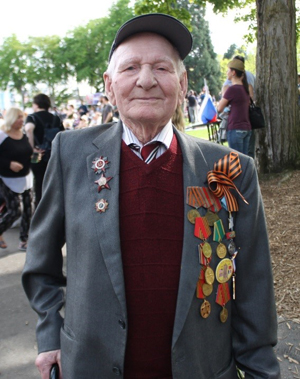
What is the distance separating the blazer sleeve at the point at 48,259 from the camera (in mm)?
1663

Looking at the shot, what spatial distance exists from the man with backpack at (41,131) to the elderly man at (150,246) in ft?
16.8

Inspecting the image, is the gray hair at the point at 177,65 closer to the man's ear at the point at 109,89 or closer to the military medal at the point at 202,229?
the man's ear at the point at 109,89

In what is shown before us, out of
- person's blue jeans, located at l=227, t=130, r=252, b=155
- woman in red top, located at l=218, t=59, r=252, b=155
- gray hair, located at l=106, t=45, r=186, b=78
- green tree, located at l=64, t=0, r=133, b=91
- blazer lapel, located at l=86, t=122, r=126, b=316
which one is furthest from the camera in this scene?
green tree, located at l=64, t=0, r=133, b=91

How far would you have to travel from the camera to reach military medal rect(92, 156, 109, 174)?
1643mm

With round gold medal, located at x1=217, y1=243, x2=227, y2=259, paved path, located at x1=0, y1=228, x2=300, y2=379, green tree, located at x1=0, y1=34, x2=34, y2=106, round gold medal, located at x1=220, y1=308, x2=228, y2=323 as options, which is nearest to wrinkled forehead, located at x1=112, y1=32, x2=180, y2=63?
round gold medal, located at x1=217, y1=243, x2=227, y2=259

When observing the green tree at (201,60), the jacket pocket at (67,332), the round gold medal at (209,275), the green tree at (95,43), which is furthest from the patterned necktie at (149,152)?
the green tree at (201,60)

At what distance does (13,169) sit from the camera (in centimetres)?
596

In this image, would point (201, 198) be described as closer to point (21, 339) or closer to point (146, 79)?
A: point (146, 79)

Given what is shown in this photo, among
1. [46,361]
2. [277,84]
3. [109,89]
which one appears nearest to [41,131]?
[277,84]

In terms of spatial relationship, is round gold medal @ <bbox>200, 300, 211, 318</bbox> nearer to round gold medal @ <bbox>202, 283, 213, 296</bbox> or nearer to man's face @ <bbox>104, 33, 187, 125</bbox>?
round gold medal @ <bbox>202, 283, 213, 296</bbox>

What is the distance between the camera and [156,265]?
5.03 feet

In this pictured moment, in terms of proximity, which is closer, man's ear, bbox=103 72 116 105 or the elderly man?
the elderly man

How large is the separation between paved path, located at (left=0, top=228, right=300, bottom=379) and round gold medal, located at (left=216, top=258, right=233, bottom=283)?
1.77 meters

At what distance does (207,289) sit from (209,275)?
0.05 m
